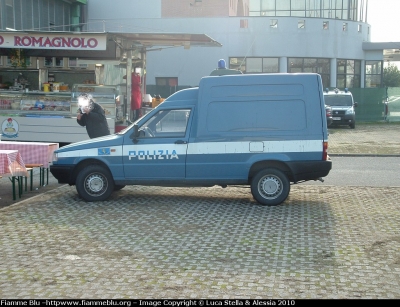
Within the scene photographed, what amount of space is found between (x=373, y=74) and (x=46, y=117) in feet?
107

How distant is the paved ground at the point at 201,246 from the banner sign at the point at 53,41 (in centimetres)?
718

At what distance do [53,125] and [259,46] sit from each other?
936 inches

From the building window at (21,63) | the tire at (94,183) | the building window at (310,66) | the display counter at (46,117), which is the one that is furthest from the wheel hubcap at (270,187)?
the building window at (310,66)

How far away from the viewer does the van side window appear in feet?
35.3

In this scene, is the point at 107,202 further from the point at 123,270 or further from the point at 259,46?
the point at 259,46

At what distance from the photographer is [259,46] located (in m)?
39.8

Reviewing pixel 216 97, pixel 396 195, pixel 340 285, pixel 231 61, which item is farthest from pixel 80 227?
Result: pixel 231 61

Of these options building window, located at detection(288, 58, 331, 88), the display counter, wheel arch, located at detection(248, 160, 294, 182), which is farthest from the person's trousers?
building window, located at detection(288, 58, 331, 88)

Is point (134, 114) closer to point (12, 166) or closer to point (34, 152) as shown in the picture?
point (34, 152)

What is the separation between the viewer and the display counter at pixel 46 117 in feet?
59.8

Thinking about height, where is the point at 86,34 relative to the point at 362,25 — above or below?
below

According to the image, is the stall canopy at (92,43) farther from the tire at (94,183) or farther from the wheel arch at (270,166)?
the wheel arch at (270,166)

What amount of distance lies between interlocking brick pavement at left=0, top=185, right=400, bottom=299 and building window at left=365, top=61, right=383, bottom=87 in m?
35.1

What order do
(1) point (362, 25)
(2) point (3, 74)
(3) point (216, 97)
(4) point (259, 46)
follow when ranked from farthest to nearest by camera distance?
(1) point (362, 25) < (4) point (259, 46) < (2) point (3, 74) < (3) point (216, 97)
